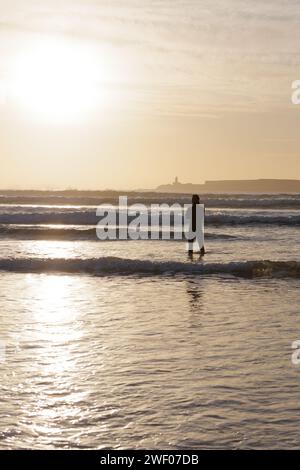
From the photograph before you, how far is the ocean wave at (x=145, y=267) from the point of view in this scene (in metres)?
16.8

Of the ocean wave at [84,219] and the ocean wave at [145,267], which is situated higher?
the ocean wave at [84,219]

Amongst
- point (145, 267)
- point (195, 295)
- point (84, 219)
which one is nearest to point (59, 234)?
point (84, 219)

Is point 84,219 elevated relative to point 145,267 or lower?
elevated

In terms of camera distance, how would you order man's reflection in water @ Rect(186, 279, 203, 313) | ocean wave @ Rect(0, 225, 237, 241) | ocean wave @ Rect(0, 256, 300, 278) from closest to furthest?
man's reflection in water @ Rect(186, 279, 203, 313), ocean wave @ Rect(0, 256, 300, 278), ocean wave @ Rect(0, 225, 237, 241)

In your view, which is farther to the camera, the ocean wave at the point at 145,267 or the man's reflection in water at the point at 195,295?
the ocean wave at the point at 145,267

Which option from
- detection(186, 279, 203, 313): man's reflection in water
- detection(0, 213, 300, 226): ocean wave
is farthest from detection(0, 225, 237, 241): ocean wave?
detection(186, 279, 203, 313): man's reflection in water

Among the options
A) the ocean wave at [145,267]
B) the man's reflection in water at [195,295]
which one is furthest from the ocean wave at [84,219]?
the man's reflection in water at [195,295]

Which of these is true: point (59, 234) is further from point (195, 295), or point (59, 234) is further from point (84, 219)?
point (195, 295)

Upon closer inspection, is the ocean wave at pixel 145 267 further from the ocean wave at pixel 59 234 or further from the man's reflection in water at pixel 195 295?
the ocean wave at pixel 59 234

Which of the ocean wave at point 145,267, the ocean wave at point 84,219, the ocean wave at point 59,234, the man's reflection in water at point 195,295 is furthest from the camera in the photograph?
the ocean wave at point 84,219

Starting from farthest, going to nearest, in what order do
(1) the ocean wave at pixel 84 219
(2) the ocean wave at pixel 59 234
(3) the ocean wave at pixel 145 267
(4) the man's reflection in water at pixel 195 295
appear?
(1) the ocean wave at pixel 84 219, (2) the ocean wave at pixel 59 234, (3) the ocean wave at pixel 145 267, (4) the man's reflection in water at pixel 195 295

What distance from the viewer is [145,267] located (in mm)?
17578

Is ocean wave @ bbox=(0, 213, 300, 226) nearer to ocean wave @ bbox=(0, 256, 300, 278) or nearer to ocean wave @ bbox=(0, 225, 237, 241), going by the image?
ocean wave @ bbox=(0, 225, 237, 241)

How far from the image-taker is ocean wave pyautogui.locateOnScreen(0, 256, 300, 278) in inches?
662
